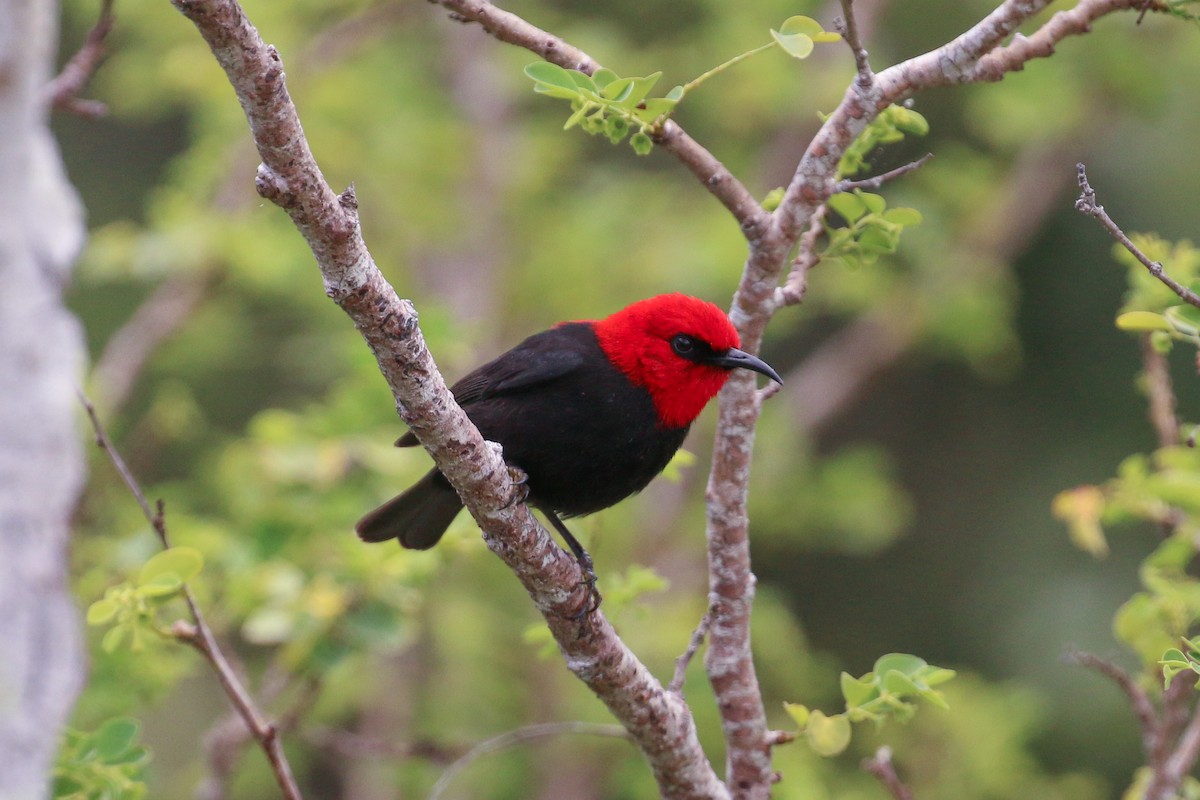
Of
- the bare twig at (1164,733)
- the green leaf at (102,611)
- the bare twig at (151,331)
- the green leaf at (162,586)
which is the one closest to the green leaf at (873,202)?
the bare twig at (1164,733)

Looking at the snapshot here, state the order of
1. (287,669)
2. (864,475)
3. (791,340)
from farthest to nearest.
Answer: (791,340), (864,475), (287,669)

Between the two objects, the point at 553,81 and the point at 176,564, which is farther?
the point at 176,564

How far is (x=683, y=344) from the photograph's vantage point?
352cm

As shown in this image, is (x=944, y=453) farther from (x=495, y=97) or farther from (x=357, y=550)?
(x=357, y=550)

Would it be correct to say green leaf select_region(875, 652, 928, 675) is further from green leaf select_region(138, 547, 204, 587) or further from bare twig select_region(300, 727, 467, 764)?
bare twig select_region(300, 727, 467, 764)

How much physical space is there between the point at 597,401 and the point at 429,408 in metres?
1.14

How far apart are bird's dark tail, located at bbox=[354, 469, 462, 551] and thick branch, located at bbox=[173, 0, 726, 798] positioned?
1044mm

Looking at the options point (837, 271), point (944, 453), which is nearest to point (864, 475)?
point (837, 271)

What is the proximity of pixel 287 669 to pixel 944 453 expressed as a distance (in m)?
5.70

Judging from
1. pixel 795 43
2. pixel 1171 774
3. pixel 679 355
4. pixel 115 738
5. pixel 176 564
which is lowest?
pixel 1171 774

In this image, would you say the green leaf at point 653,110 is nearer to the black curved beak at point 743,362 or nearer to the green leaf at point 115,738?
the black curved beak at point 743,362

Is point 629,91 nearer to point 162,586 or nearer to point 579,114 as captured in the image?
point 579,114

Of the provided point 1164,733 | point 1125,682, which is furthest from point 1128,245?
point 1164,733

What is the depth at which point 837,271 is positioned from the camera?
727 centimetres
